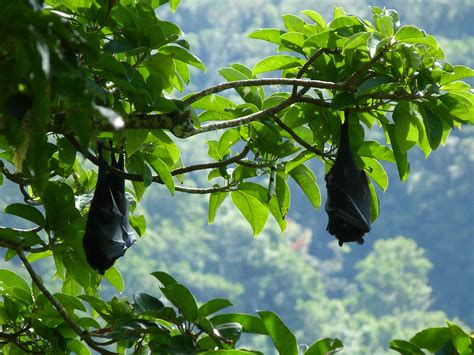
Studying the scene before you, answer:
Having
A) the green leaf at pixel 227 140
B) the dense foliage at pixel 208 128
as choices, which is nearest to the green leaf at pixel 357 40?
the dense foliage at pixel 208 128

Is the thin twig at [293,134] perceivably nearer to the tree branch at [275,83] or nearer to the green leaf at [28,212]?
the tree branch at [275,83]

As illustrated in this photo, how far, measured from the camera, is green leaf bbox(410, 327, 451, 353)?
6.31 feet

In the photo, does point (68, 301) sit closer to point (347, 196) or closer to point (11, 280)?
point (11, 280)

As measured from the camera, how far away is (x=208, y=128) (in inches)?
90.2

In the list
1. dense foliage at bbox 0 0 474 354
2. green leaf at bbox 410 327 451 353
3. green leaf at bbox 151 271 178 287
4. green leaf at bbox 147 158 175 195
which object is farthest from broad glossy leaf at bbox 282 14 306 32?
green leaf at bbox 410 327 451 353

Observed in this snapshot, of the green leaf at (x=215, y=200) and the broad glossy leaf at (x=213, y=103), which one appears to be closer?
the broad glossy leaf at (x=213, y=103)

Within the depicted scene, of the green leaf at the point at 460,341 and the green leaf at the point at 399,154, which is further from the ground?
the green leaf at the point at 399,154

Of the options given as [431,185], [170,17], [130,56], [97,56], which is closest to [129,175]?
[130,56]

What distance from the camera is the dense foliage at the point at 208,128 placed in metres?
2.06

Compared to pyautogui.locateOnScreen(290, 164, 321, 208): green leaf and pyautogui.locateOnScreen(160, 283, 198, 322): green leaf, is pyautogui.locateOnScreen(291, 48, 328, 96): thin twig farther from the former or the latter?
pyautogui.locateOnScreen(160, 283, 198, 322): green leaf

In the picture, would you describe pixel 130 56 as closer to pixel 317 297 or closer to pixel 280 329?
pixel 280 329

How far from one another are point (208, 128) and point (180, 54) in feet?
0.57

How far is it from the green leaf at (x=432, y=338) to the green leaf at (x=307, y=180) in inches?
29.2

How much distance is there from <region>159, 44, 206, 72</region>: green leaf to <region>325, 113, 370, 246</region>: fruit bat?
1.38 feet
